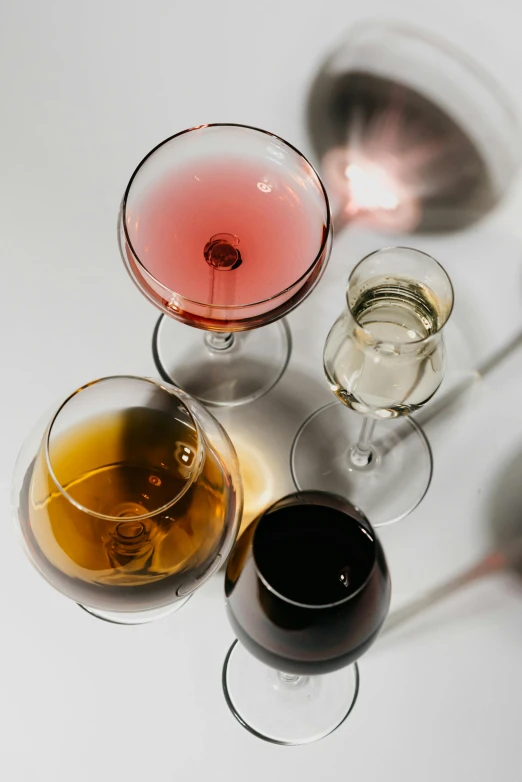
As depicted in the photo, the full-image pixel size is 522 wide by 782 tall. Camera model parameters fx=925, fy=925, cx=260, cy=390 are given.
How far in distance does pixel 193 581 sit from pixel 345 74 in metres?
0.57

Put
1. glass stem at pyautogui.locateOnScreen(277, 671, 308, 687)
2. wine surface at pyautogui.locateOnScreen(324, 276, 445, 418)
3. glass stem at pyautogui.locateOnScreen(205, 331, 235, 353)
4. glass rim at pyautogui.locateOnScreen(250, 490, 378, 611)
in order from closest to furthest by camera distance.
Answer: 1. glass rim at pyautogui.locateOnScreen(250, 490, 378, 611)
2. wine surface at pyautogui.locateOnScreen(324, 276, 445, 418)
3. glass stem at pyautogui.locateOnScreen(277, 671, 308, 687)
4. glass stem at pyautogui.locateOnScreen(205, 331, 235, 353)

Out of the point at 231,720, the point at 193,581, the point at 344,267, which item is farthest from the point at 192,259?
the point at 231,720

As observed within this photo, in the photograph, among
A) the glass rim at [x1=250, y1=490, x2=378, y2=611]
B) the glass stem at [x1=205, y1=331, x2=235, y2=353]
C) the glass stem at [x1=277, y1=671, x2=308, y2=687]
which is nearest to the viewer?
Result: the glass rim at [x1=250, y1=490, x2=378, y2=611]

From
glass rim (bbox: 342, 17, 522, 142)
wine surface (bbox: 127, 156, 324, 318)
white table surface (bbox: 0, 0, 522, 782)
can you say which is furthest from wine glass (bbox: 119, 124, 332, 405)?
glass rim (bbox: 342, 17, 522, 142)

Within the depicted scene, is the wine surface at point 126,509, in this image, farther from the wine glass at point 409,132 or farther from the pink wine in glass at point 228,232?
the wine glass at point 409,132

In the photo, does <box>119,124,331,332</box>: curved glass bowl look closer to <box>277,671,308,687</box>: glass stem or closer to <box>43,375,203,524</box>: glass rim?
<box>43,375,203,524</box>: glass rim

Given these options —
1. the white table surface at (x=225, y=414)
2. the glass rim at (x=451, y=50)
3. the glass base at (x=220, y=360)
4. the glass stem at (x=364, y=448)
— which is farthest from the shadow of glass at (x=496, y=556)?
the glass rim at (x=451, y=50)

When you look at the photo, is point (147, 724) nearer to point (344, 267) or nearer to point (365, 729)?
point (365, 729)

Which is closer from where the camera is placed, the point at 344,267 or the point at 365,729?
the point at 365,729

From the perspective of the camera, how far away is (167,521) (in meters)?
0.74

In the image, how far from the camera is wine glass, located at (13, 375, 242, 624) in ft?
2.29

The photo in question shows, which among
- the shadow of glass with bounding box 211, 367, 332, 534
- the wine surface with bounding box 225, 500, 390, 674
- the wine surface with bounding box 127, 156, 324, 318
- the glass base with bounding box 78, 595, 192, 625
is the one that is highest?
the wine surface with bounding box 127, 156, 324, 318

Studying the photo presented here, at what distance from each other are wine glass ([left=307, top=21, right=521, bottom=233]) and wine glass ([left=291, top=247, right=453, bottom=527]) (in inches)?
Answer: 6.6

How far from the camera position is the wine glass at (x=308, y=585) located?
0.63 metres
